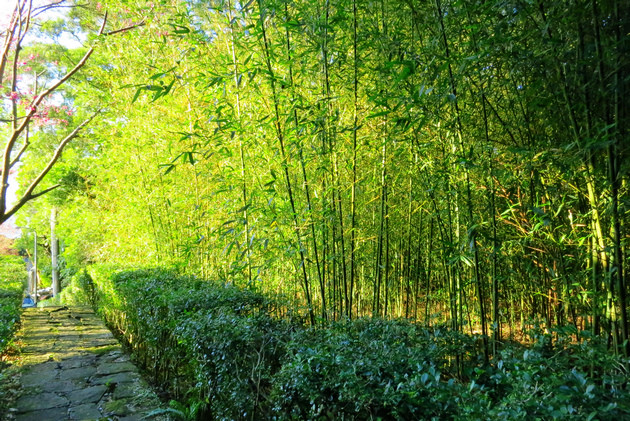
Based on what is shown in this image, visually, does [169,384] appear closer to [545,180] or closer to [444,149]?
[444,149]

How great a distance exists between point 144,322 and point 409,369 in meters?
2.87

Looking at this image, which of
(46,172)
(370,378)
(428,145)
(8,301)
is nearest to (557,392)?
(370,378)

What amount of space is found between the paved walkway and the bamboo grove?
44.8 inches

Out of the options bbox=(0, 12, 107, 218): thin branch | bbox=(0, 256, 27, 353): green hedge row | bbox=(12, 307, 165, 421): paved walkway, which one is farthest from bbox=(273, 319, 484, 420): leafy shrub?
bbox=(0, 12, 107, 218): thin branch

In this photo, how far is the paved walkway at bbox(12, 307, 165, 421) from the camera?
9.29ft

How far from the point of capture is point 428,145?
2.12 meters

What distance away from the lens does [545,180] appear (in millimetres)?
1889

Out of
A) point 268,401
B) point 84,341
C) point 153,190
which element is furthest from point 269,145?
point 84,341

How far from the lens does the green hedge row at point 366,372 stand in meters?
1.03

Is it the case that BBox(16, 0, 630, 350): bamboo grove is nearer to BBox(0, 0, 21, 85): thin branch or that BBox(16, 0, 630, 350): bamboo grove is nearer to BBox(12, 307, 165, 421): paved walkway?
BBox(12, 307, 165, 421): paved walkway

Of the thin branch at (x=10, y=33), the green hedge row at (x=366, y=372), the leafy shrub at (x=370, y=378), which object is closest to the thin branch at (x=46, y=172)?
the thin branch at (x=10, y=33)

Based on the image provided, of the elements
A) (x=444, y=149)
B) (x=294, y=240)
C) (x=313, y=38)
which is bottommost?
(x=294, y=240)

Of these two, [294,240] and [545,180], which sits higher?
[545,180]

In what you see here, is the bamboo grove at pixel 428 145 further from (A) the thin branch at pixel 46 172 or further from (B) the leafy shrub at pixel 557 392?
(A) the thin branch at pixel 46 172
